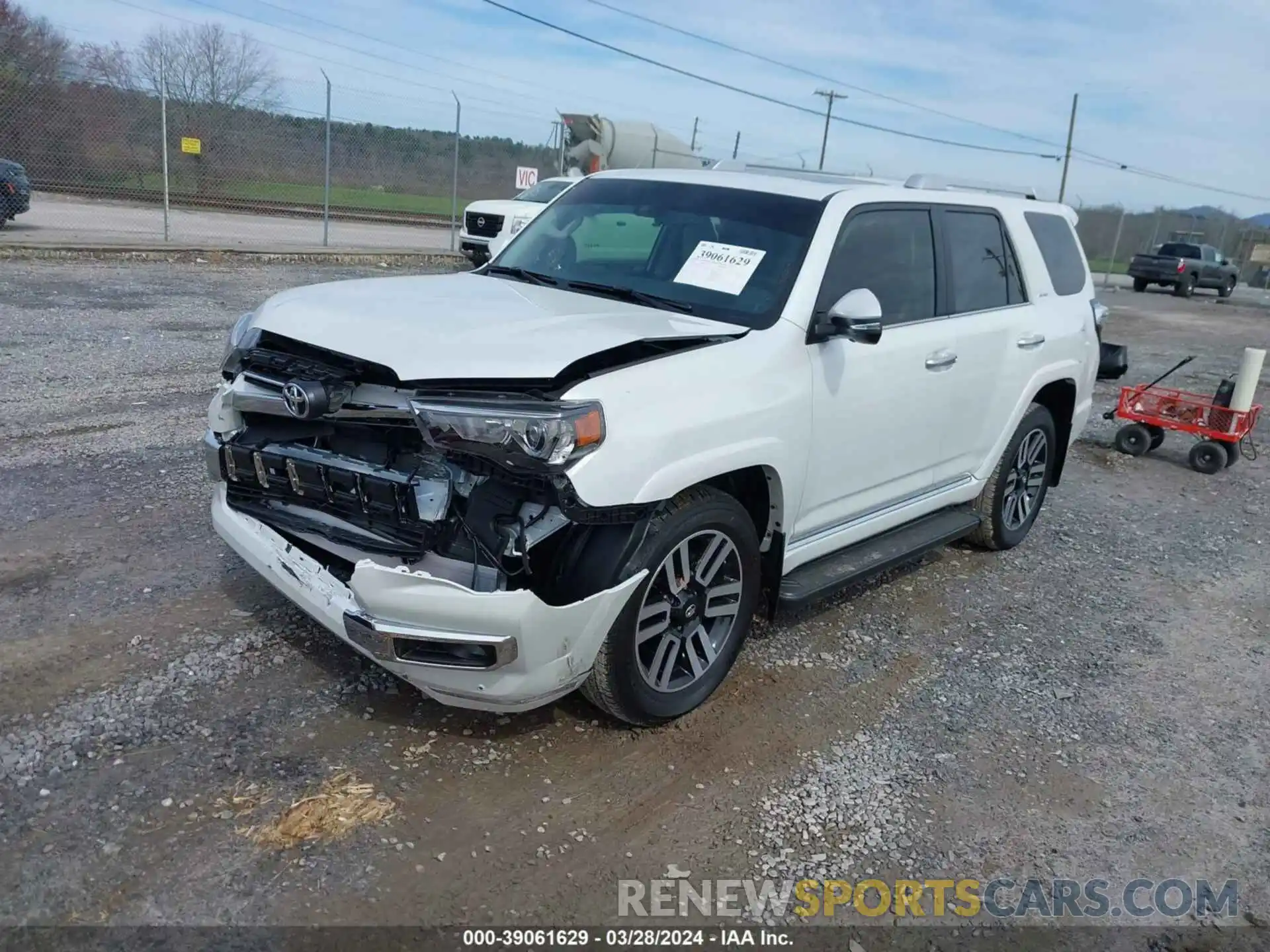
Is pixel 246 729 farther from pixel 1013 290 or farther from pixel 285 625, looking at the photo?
pixel 1013 290

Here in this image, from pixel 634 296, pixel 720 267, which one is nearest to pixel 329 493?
pixel 634 296

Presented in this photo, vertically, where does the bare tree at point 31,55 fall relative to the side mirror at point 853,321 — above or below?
above

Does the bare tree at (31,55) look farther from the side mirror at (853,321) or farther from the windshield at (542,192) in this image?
the side mirror at (853,321)

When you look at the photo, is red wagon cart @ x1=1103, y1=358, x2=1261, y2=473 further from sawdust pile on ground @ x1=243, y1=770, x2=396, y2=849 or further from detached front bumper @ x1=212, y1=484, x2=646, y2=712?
sawdust pile on ground @ x1=243, y1=770, x2=396, y2=849

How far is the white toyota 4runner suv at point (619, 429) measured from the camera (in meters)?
3.11

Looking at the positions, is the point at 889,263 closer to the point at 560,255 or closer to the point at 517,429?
the point at 560,255

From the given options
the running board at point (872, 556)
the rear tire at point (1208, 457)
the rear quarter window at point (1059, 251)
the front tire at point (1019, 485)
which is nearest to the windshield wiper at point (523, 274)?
the running board at point (872, 556)

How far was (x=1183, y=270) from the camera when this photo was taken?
1243 inches

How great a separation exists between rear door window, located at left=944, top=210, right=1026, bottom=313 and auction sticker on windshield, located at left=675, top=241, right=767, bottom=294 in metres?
1.28

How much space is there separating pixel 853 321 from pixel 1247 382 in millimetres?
6273

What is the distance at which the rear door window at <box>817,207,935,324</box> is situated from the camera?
4219mm

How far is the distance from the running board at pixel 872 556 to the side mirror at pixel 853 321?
0.98 metres

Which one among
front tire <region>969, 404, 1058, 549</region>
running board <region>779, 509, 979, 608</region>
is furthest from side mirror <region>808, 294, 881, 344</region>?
front tire <region>969, 404, 1058, 549</region>

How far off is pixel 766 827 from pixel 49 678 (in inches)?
102
